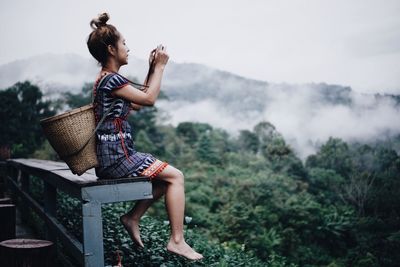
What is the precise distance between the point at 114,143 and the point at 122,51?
0.59 metres

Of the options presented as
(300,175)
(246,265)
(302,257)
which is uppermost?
(246,265)

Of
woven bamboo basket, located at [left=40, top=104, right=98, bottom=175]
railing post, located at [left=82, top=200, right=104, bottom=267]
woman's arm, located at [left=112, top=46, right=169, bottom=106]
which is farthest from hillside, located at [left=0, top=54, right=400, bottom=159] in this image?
railing post, located at [left=82, top=200, right=104, bottom=267]

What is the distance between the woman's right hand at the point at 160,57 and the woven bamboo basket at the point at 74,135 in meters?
0.50

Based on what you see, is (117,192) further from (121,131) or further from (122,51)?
(122,51)

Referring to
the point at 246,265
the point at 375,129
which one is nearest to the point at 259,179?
the point at 246,265

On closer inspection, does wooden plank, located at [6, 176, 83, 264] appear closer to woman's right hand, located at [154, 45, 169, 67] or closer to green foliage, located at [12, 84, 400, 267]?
green foliage, located at [12, 84, 400, 267]

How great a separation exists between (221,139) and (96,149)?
2800 cm

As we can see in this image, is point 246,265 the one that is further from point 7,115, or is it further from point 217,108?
point 217,108

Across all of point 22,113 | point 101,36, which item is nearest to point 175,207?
point 101,36

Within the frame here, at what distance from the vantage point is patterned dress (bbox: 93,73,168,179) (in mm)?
2125

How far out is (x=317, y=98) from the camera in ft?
230

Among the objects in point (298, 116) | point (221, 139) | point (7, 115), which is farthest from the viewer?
point (298, 116)

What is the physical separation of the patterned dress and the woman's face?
165mm

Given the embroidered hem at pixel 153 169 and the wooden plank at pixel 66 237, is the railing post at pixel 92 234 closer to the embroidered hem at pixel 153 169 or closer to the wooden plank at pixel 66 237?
the wooden plank at pixel 66 237
